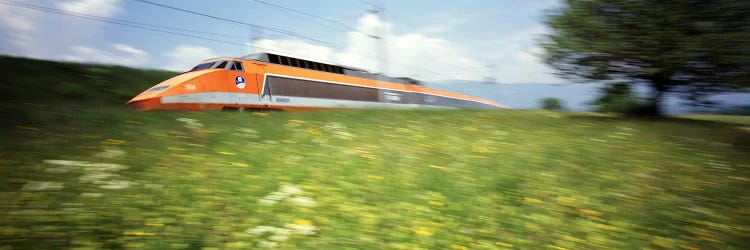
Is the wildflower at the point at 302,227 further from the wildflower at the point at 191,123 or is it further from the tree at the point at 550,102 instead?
the tree at the point at 550,102

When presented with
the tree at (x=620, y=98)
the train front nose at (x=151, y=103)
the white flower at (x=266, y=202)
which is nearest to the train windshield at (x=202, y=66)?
the train front nose at (x=151, y=103)

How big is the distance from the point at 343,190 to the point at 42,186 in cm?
388

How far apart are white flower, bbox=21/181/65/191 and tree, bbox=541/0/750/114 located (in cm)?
1610

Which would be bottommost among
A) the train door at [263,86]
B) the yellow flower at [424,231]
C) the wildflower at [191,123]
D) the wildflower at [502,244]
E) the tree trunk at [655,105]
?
the wildflower at [502,244]

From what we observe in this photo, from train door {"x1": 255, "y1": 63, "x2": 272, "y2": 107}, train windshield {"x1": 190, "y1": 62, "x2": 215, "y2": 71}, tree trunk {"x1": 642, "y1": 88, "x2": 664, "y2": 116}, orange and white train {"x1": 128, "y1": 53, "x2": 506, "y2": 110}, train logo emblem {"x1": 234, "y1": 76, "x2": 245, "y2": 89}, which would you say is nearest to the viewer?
orange and white train {"x1": 128, "y1": 53, "x2": 506, "y2": 110}

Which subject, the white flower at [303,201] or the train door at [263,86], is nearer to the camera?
the white flower at [303,201]

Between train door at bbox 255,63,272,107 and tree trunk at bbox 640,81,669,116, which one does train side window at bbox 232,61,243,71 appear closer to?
train door at bbox 255,63,272,107

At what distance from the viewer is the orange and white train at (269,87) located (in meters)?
14.3

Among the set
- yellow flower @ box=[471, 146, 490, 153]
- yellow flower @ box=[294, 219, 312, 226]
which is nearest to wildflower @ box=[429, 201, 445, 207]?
yellow flower @ box=[294, 219, 312, 226]

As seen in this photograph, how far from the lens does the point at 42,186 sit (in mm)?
4516

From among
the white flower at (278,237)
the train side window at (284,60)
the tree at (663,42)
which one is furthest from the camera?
the train side window at (284,60)

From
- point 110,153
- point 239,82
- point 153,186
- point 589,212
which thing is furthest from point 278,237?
point 239,82

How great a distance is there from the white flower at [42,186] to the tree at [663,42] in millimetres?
16095

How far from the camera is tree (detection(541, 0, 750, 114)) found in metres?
12.2
